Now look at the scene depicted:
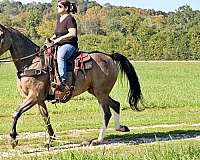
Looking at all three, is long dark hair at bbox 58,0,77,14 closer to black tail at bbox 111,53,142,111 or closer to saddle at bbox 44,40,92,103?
saddle at bbox 44,40,92,103

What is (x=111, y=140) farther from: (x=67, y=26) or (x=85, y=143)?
(x=67, y=26)

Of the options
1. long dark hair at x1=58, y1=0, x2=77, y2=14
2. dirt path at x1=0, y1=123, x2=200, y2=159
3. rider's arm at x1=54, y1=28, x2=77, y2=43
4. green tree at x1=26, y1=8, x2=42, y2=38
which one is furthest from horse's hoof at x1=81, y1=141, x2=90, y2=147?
green tree at x1=26, y1=8, x2=42, y2=38

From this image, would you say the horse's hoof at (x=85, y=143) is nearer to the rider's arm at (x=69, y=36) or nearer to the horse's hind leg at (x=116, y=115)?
the horse's hind leg at (x=116, y=115)

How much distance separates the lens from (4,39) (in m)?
12.8

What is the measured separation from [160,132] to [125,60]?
2.11 meters

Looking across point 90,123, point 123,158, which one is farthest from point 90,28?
point 123,158

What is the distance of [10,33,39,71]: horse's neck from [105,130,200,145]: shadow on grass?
270cm

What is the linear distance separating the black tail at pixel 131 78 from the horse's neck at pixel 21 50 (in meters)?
2.59

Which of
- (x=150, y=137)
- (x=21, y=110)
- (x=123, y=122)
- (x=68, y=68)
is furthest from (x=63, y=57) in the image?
(x=123, y=122)

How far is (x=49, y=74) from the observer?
13250mm

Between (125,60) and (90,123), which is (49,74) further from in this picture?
(90,123)

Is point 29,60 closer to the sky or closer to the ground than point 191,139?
closer to the sky

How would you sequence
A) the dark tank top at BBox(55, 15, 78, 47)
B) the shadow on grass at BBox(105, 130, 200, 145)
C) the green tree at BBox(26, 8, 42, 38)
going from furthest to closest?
the green tree at BBox(26, 8, 42, 38)
the shadow on grass at BBox(105, 130, 200, 145)
the dark tank top at BBox(55, 15, 78, 47)

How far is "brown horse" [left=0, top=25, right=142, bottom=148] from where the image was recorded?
1285 cm
